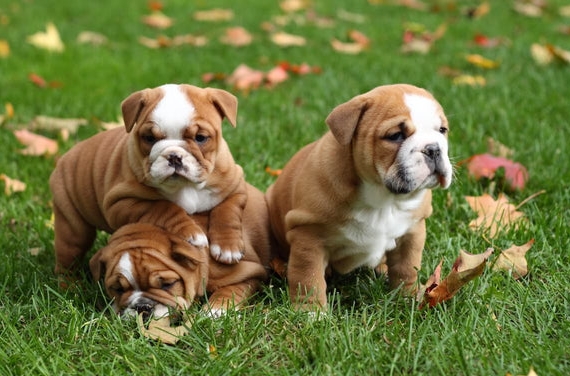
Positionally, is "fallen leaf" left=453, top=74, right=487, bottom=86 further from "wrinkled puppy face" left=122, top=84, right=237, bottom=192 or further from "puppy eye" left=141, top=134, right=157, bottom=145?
"puppy eye" left=141, top=134, right=157, bottom=145

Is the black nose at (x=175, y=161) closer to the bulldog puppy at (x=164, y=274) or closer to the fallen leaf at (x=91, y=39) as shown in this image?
the bulldog puppy at (x=164, y=274)

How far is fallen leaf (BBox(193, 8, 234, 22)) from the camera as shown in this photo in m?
9.09

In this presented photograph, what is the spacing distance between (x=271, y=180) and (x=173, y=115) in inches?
59.1

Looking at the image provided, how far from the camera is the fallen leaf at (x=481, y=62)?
6.76m

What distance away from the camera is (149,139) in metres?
3.32

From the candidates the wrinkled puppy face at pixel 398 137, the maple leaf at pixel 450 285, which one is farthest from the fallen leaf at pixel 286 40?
the maple leaf at pixel 450 285

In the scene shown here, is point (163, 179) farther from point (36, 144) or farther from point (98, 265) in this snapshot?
point (36, 144)

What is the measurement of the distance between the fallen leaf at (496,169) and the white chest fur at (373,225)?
1282 millimetres

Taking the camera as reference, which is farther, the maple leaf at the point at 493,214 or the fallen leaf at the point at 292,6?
the fallen leaf at the point at 292,6

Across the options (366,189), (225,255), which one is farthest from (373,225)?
(225,255)

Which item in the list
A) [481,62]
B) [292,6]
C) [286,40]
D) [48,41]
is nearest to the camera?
[481,62]

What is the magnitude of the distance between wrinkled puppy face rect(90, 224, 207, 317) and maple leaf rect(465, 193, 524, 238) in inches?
58.1

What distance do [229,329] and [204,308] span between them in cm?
27

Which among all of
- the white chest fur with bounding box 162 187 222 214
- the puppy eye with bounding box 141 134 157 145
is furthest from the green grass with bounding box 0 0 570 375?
the puppy eye with bounding box 141 134 157 145
